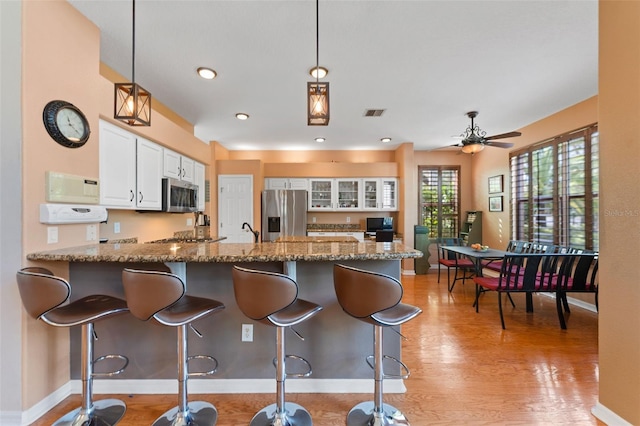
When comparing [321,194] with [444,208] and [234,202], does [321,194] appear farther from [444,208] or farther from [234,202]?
[444,208]

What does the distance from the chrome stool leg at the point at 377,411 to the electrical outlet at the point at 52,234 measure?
6.75 feet

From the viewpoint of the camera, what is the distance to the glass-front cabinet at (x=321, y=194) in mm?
5859

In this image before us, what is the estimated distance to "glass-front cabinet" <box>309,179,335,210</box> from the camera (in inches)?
231

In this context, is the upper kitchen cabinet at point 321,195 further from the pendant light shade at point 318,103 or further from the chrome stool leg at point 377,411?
the chrome stool leg at point 377,411

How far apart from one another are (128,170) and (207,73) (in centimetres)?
119

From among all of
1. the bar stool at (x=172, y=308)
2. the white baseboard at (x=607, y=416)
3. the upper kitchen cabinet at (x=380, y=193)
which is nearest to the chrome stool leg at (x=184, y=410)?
the bar stool at (x=172, y=308)

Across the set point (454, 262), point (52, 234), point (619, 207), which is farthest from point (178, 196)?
point (454, 262)

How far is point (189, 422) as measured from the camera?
5.18 ft

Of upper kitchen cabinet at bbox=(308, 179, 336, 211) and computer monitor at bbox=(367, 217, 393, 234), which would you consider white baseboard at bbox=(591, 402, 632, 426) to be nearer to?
computer monitor at bbox=(367, 217, 393, 234)

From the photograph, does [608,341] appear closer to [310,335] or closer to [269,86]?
[310,335]

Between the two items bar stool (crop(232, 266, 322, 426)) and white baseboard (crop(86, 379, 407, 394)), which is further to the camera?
white baseboard (crop(86, 379, 407, 394))

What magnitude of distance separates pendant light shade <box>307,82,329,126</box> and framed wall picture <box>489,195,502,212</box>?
474 centimetres

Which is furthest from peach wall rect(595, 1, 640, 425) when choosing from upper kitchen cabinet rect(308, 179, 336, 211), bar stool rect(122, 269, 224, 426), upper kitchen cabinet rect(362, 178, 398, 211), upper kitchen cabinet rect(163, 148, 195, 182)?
upper kitchen cabinet rect(308, 179, 336, 211)

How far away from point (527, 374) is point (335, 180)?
435 cm
